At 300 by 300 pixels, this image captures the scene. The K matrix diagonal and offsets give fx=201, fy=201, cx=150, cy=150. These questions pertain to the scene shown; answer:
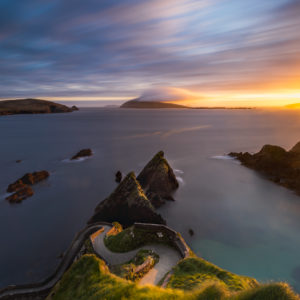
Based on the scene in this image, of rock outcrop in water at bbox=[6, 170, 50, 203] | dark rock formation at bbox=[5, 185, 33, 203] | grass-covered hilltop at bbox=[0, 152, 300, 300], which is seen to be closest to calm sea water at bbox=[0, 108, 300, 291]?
dark rock formation at bbox=[5, 185, 33, 203]

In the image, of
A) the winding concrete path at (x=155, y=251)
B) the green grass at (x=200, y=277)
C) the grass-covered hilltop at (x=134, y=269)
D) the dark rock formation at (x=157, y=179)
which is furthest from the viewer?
the dark rock formation at (x=157, y=179)

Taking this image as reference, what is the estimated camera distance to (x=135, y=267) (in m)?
15.3

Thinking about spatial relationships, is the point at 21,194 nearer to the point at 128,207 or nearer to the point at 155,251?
the point at 128,207

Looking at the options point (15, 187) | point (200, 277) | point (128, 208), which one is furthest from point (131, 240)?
point (15, 187)

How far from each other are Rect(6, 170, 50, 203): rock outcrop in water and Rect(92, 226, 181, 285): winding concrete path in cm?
2208

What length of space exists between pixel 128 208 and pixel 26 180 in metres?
27.7

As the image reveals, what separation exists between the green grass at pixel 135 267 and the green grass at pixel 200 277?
7.95ft

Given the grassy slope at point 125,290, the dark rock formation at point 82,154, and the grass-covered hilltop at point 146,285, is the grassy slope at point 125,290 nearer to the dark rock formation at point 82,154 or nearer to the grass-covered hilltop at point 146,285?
the grass-covered hilltop at point 146,285

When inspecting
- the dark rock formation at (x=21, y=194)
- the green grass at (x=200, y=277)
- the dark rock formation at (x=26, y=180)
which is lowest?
the dark rock formation at (x=21, y=194)

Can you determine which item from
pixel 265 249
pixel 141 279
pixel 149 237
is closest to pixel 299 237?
pixel 265 249

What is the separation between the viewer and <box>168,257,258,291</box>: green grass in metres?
12.4

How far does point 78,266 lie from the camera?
558 inches

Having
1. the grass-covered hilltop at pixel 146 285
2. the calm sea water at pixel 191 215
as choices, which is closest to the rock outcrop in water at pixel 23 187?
the calm sea water at pixel 191 215

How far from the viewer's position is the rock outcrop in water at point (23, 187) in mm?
34691
